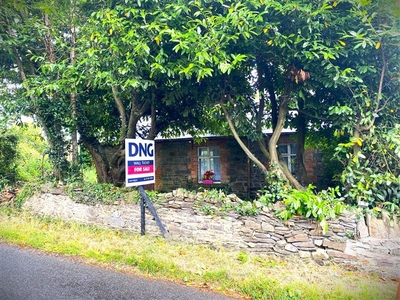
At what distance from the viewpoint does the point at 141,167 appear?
188 inches

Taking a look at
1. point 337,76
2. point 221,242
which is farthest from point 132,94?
point 337,76

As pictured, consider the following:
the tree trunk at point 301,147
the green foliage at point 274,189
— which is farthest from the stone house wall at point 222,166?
the green foliage at point 274,189

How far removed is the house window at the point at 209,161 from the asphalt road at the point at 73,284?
21.5 feet

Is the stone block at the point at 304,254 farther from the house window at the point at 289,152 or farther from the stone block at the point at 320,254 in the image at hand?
the house window at the point at 289,152

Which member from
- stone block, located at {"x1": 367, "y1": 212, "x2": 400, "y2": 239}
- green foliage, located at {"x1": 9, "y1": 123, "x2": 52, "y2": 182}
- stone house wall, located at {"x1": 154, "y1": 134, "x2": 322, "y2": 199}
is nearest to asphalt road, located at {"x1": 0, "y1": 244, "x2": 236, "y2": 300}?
stone block, located at {"x1": 367, "y1": 212, "x2": 400, "y2": 239}

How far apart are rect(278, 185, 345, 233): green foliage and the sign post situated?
2.19 meters

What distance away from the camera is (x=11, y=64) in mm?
6676

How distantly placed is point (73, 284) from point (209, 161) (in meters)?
7.29

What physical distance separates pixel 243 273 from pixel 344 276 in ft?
4.48

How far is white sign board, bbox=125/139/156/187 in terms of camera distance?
451cm

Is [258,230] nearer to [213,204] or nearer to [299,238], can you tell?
[299,238]

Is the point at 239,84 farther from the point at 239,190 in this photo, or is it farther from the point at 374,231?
the point at 239,190

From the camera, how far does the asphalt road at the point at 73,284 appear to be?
8.77 feet

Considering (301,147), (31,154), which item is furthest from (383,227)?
(31,154)
